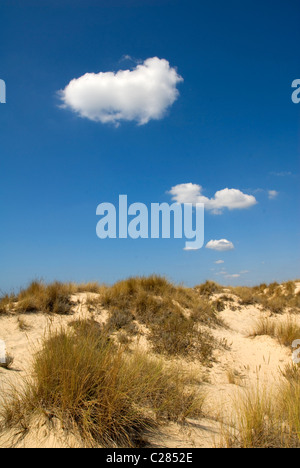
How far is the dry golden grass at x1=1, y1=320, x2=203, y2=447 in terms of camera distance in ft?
11.3

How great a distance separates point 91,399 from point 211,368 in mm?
5217

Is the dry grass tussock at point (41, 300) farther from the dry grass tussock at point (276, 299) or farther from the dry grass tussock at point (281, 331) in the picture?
the dry grass tussock at point (276, 299)

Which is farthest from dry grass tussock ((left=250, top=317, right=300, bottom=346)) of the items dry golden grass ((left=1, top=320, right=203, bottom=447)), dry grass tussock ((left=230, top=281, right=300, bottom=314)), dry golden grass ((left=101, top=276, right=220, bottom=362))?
dry golden grass ((left=1, top=320, right=203, bottom=447))

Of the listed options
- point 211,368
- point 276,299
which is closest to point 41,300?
point 211,368

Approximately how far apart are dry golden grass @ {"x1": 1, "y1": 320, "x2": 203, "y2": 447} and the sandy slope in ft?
0.54

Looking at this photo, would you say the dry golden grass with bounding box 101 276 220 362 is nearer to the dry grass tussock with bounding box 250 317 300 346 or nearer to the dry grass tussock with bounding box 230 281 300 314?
the dry grass tussock with bounding box 250 317 300 346

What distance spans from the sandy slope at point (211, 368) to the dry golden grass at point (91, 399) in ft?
0.54

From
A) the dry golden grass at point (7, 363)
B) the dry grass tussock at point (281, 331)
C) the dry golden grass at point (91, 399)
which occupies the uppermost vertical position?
the dry golden grass at point (91, 399)

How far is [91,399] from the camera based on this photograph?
366 centimetres

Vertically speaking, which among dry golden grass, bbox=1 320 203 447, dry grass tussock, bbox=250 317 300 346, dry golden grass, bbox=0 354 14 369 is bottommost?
dry grass tussock, bbox=250 317 300 346

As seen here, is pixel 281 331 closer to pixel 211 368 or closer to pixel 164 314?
pixel 211 368

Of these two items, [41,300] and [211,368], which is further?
[41,300]

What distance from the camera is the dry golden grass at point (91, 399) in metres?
3.46

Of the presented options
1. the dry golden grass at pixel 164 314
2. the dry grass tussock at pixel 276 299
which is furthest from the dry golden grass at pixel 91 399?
the dry grass tussock at pixel 276 299
